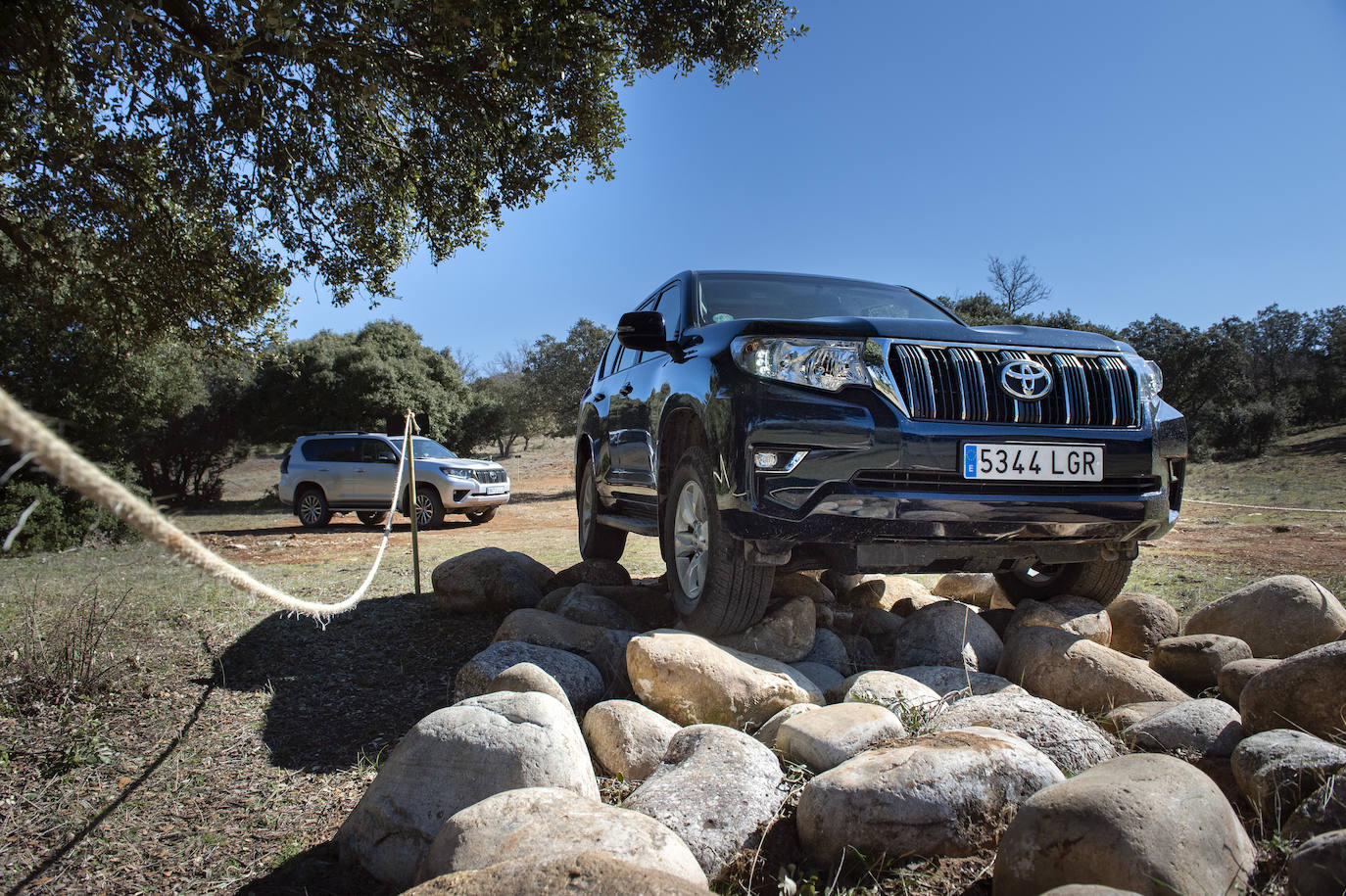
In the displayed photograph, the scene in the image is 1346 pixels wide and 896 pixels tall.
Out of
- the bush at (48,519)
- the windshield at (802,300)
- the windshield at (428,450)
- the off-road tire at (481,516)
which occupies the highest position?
the windshield at (802,300)

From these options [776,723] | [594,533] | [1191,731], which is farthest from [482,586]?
[1191,731]

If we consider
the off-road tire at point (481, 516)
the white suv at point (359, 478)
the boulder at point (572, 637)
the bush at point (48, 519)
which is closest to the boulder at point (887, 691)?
the boulder at point (572, 637)

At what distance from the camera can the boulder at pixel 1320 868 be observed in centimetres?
163

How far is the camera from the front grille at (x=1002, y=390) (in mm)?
3285

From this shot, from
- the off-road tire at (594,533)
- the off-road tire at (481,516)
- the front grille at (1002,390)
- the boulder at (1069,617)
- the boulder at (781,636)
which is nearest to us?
the front grille at (1002,390)

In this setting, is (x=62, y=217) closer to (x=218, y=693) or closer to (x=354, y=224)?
(x=354, y=224)

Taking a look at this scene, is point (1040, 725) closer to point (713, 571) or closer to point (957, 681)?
point (957, 681)

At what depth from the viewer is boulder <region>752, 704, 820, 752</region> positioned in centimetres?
295

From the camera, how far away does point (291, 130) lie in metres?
8.02

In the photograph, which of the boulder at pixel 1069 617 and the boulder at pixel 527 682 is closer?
the boulder at pixel 527 682

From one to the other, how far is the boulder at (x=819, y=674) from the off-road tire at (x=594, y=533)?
270 cm

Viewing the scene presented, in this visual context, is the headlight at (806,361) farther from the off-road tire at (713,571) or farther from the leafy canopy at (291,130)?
the leafy canopy at (291,130)

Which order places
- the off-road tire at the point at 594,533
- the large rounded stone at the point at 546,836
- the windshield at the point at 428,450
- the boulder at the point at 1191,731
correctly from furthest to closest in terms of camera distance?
the windshield at the point at 428,450, the off-road tire at the point at 594,533, the boulder at the point at 1191,731, the large rounded stone at the point at 546,836

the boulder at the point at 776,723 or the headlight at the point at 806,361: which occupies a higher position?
the headlight at the point at 806,361
